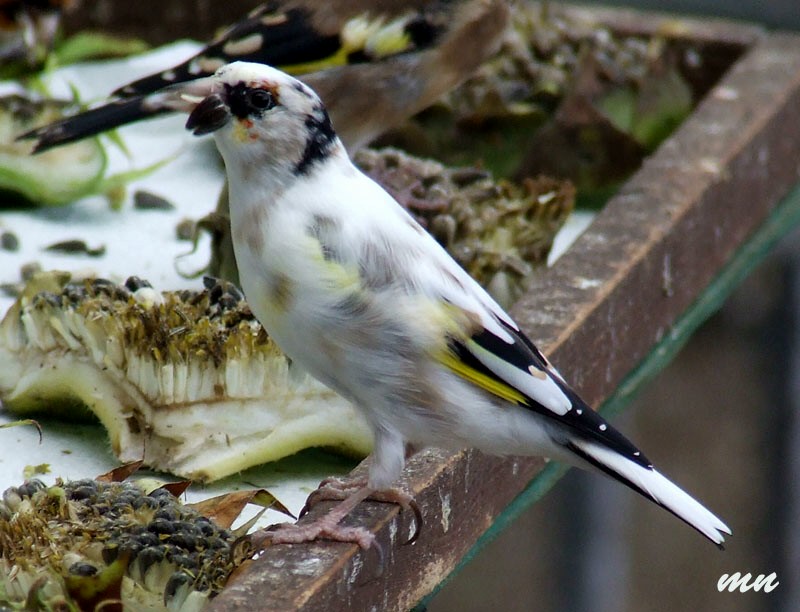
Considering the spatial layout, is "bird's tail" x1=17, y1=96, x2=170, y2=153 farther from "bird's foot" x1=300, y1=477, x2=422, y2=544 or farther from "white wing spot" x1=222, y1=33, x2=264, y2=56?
"bird's foot" x1=300, y1=477, x2=422, y2=544

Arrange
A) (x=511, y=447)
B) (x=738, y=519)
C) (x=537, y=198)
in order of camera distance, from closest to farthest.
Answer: (x=511, y=447) < (x=537, y=198) < (x=738, y=519)

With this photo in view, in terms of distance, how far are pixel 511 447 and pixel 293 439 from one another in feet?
1.81

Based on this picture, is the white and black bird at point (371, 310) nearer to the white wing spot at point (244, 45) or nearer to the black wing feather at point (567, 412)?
the black wing feather at point (567, 412)

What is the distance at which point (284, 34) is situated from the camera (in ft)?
12.6

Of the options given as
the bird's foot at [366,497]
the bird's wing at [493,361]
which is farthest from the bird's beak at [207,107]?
the bird's foot at [366,497]

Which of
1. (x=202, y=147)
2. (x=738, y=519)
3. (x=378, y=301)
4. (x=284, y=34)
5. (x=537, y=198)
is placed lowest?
(x=738, y=519)

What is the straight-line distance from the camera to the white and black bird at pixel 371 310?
2.25m

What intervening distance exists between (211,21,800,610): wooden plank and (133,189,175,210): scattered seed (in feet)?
4.23

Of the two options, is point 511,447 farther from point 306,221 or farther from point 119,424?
point 119,424

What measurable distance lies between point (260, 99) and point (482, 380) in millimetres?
580

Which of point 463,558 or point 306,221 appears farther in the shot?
point 463,558

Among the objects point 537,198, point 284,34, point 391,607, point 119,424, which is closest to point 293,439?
point 119,424

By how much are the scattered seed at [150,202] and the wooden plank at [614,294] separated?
50.8 inches

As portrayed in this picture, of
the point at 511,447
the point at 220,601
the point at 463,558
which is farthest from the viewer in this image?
the point at 463,558
